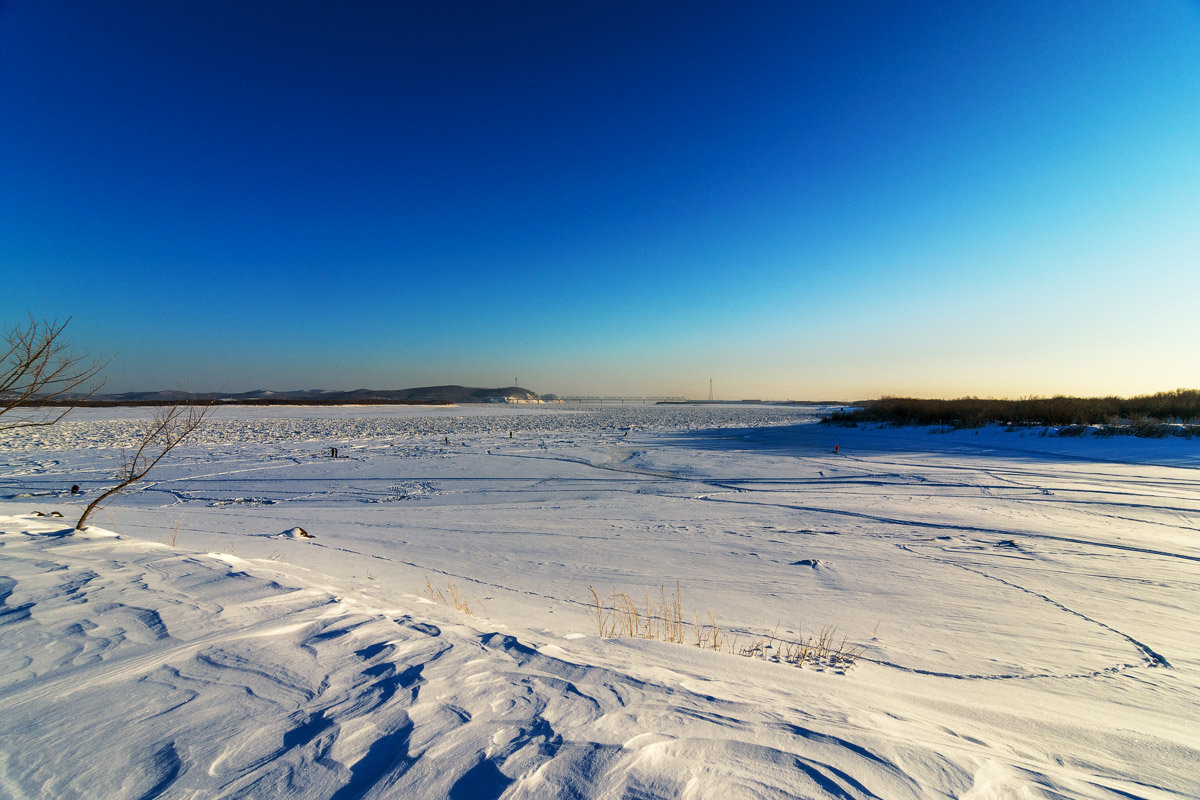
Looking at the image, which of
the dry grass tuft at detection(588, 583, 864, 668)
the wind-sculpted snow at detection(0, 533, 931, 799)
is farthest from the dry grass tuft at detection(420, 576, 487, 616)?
the wind-sculpted snow at detection(0, 533, 931, 799)

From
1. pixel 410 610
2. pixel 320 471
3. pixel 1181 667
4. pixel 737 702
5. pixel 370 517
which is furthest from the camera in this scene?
pixel 320 471

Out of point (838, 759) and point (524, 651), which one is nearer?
point (838, 759)

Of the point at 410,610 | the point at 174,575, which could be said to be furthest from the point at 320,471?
the point at 410,610

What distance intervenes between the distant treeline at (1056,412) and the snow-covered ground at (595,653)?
14.2 meters

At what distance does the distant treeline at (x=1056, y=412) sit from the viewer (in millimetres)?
20172

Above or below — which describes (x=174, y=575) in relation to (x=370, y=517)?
above

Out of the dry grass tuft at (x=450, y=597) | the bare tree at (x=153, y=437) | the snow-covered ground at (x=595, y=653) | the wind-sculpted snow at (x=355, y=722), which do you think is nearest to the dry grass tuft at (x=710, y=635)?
the snow-covered ground at (x=595, y=653)

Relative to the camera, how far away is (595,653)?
117 inches

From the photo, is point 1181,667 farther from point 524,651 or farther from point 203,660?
point 203,660

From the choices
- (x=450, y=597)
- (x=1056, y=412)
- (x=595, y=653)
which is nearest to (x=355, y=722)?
(x=595, y=653)

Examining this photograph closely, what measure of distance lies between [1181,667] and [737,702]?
362cm

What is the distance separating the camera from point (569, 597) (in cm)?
516

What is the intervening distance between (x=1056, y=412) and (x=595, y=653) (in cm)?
2735

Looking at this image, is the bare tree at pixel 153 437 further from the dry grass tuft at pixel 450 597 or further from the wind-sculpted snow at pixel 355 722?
the wind-sculpted snow at pixel 355 722
